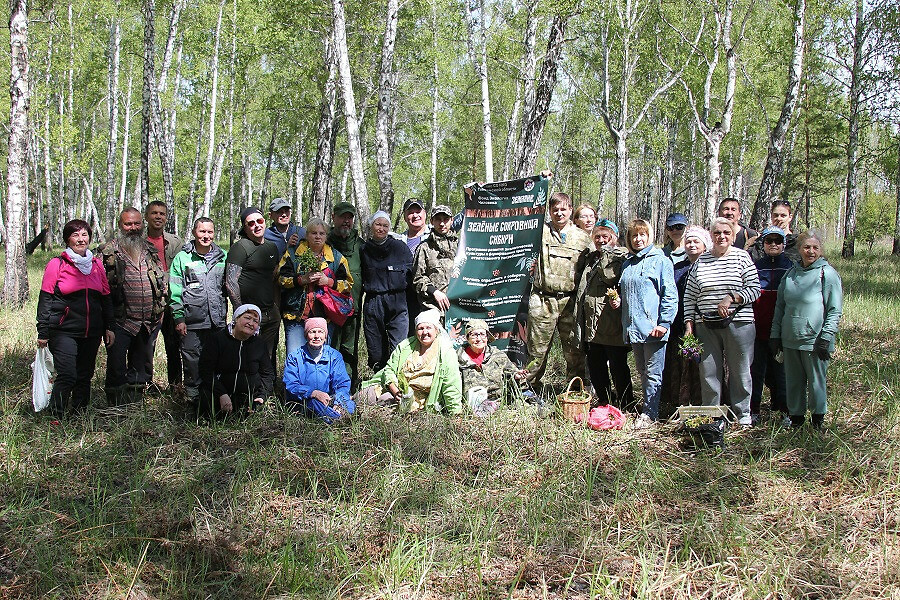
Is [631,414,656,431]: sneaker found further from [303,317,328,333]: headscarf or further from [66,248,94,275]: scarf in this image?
[66,248,94,275]: scarf

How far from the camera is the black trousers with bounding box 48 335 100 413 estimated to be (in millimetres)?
5512

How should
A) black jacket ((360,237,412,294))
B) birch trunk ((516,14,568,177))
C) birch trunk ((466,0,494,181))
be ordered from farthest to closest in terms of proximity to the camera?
1. birch trunk ((466,0,494,181))
2. birch trunk ((516,14,568,177))
3. black jacket ((360,237,412,294))

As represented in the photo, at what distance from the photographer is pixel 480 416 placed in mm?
5621

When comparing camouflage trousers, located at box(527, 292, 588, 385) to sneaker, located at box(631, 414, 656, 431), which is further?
camouflage trousers, located at box(527, 292, 588, 385)

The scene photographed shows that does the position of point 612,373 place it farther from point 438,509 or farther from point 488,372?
point 438,509

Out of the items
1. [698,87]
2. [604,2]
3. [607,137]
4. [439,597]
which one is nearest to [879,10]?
[698,87]

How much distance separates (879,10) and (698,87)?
585 cm

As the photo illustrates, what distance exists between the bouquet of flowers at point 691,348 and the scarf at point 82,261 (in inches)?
207

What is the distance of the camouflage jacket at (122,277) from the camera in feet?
19.7

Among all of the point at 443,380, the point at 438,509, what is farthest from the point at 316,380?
the point at 438,509

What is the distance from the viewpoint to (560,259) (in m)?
6.30

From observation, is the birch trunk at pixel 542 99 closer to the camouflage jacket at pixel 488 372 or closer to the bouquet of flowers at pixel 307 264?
the camouflage jacket at pixel 488 372

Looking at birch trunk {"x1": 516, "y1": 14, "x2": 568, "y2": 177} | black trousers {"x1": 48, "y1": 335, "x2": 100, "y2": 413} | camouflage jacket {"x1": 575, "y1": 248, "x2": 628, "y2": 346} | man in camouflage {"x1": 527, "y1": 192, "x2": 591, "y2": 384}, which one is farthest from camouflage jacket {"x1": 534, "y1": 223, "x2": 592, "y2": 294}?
black trousers {"x1": 48, "y1": 335, "x2": 100, "y2": 413}

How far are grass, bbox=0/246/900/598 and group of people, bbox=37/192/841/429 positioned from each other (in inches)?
15.9
